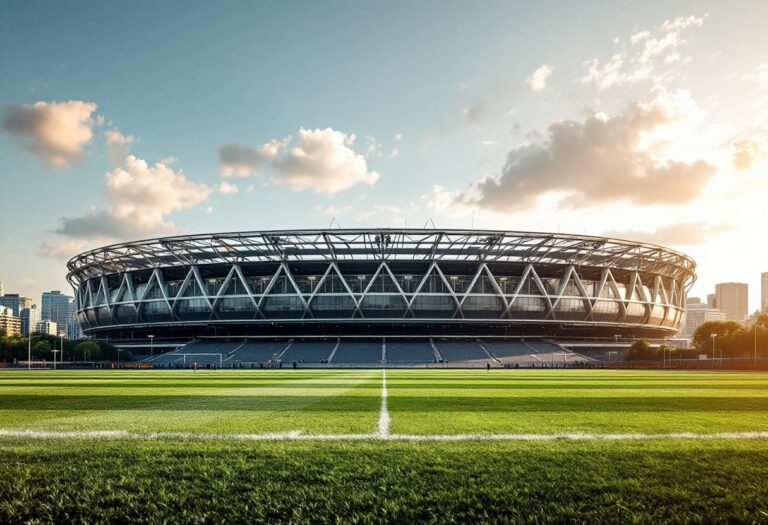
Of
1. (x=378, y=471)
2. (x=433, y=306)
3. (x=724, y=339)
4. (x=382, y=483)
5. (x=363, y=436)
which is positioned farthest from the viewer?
(x=433, y=306)

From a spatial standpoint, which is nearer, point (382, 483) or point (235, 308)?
point (382, 483)

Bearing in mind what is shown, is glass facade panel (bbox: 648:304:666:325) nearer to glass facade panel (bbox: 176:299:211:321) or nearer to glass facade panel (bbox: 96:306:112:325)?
glass facade panel (bbox: 176:299:211:321)

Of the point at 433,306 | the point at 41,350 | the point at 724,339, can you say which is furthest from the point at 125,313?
the point at 724,339

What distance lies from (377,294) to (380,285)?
2.53 metres

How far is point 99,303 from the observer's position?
3290 inches

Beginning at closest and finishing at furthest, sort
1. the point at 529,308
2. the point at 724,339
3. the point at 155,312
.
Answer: the point at 724,339 → the point at 529,308 → the point at 155,312

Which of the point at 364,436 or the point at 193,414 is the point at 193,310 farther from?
the point at 364,436

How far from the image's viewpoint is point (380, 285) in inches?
2874

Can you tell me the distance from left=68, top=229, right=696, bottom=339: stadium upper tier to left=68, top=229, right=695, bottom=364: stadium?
0.71ft

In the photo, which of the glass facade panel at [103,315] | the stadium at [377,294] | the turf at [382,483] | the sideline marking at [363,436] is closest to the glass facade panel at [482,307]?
the stadium at [377,294]

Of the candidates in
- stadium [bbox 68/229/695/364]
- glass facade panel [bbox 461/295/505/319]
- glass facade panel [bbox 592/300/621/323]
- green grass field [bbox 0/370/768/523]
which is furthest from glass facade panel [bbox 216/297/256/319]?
green grass field [bbox 0/370/768/523]

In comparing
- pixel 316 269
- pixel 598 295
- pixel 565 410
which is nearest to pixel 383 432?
pixel 565 410

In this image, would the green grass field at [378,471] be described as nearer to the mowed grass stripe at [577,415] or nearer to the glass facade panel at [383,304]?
the mowed grass stripe at [577,415]

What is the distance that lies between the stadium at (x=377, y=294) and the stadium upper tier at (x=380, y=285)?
215 millimetres
